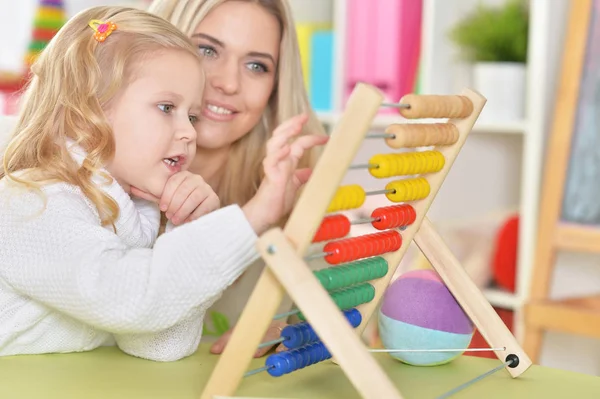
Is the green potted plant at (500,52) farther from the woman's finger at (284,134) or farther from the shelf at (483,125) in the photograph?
the woman's finger at (284,134)

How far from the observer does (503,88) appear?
2.51m

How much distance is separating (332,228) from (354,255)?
0.16 ft

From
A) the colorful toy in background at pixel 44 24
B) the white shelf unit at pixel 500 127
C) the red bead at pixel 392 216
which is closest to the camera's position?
the red bead at pixel 392 216

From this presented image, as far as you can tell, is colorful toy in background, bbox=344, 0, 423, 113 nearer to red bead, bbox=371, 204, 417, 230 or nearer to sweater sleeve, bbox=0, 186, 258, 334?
red bead, bbox=371, 204, 417, 230

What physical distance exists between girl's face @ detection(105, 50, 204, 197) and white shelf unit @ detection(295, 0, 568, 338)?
52.5 inches

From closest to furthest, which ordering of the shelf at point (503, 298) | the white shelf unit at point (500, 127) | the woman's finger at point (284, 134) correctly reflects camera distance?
1. the woman's finger at point (284, 134)
2. the white shelf unit at point (500, 127)
3. the shelf at point (503, 298)

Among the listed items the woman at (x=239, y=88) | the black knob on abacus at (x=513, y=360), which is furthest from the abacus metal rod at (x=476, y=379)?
the woman at (x=239, y=88)

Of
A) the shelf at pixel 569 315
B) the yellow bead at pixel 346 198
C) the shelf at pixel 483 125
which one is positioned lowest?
the shelf at pixel 569 315

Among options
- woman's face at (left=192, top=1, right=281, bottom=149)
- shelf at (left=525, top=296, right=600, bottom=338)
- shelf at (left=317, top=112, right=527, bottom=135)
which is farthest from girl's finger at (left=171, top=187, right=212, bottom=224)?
shelf at (left=525, top=296, right=600, bottom=338)

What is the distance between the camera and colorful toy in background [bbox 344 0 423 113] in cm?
275

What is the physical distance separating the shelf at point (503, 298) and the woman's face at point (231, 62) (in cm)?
107

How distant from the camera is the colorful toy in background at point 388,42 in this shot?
275cm

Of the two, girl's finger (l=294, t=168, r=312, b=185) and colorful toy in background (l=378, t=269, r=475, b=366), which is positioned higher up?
girl's finger (l=294, t=168, r=312, b=185)

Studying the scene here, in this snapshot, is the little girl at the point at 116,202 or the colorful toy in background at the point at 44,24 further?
the colorful toy in background at the point at 44,24
